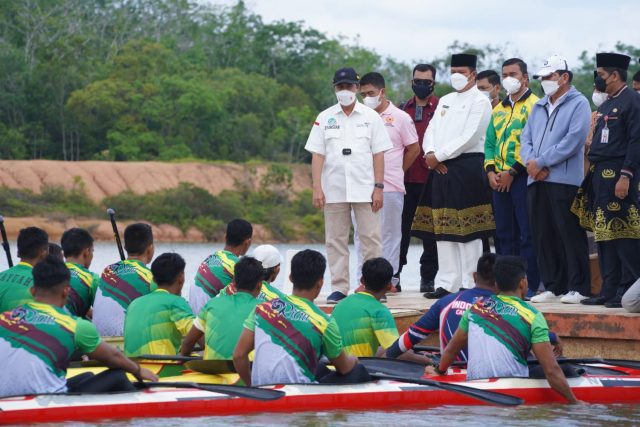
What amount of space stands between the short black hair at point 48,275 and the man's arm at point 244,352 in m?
1.19

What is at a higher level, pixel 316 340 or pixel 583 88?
pixel 583 88

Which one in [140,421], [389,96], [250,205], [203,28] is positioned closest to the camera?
[140,421]

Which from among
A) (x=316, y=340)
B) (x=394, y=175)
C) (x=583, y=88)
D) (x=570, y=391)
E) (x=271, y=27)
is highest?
(x=271, y=27)

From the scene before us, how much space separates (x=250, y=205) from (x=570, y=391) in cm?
3958

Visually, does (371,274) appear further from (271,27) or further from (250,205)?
(271,27)

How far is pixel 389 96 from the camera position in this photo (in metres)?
59.2

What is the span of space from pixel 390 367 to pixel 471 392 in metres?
0.63

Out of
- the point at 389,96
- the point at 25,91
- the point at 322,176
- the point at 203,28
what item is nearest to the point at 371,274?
the point at 322,176

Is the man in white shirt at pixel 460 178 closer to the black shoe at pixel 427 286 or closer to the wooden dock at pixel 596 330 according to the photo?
the black shoe at pixel 427 286

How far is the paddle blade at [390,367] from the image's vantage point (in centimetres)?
652

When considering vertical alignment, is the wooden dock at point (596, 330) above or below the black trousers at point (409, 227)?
below

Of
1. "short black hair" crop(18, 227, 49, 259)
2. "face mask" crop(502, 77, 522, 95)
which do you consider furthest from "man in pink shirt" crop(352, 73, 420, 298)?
"short black hair" crop(18, 227, 49, 259)

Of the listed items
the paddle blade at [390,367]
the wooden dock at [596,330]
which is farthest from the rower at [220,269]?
the wooden dock at [596,330]

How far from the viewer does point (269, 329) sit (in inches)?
231
